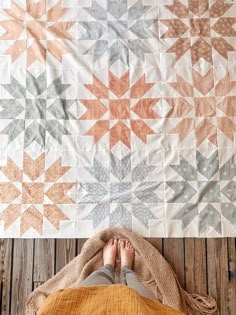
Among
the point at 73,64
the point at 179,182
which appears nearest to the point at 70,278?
the point at 179,182

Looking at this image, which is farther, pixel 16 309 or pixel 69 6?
pixel 69 6

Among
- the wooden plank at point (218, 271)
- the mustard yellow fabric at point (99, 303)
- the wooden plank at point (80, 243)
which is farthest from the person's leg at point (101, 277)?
the wooden plank at point (218, 271)

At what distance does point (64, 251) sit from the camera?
4.45ft

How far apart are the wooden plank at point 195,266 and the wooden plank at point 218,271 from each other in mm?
16

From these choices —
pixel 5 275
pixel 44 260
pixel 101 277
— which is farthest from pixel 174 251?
pixel 5 275

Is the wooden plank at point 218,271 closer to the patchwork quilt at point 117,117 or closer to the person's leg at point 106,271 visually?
the patchwork quilt at point 117,117

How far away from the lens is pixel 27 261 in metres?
1.35

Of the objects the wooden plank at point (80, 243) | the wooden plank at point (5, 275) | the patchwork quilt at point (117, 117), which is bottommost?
the wooden plank at point (5, 275)

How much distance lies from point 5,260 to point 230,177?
0.79m

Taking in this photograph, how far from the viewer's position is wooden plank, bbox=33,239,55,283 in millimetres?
1346

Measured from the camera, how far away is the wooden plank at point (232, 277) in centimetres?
131

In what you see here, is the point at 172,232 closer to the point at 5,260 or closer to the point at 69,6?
the point at 5,260

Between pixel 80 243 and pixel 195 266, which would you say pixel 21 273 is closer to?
pixel 80 243

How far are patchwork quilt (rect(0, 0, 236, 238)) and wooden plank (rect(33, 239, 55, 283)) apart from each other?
35 millimetres
